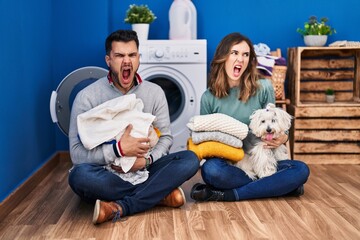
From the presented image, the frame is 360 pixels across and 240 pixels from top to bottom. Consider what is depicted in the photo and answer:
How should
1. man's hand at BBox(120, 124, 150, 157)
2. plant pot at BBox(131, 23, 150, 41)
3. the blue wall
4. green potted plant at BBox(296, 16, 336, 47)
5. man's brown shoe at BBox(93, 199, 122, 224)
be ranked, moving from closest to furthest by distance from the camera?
man's brown shoe at BBox(93, 199, 122, 224), man's hand at BBox(120, 124, 150, 157), the blue wall, plant pot at BBox(131, 23, 150, 41), green potted plant at BBox(296, 16, 336, 47)

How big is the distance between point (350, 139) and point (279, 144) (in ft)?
3.99

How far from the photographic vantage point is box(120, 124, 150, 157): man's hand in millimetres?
2572

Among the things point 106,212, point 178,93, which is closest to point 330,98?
point 178,93

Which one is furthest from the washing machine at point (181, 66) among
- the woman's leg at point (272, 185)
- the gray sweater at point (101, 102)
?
the woman's leg at point (272, 185)

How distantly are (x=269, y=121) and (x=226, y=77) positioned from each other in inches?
16.0

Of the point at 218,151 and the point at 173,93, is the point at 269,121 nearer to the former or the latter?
the point at 218,151

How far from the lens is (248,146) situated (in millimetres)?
3047

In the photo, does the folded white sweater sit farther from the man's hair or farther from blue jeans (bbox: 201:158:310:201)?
the man's hair

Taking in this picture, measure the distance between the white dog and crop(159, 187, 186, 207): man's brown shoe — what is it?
1.45 feet

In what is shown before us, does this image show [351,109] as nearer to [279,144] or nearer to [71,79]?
[279,144]

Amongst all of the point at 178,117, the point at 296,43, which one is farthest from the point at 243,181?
the point at 296,43

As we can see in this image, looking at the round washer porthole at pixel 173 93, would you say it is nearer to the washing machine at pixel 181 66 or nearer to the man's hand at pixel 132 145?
the washing machine at pixel 181 66

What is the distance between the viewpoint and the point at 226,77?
312cm

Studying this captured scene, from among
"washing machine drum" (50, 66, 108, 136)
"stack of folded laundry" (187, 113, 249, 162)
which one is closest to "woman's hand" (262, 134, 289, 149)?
"stack of folded laundry" (187, 113, 249, 162)
